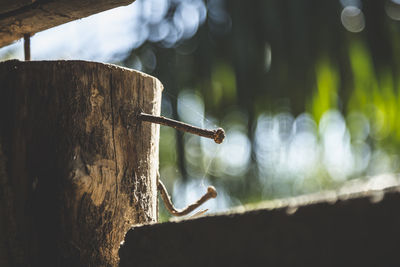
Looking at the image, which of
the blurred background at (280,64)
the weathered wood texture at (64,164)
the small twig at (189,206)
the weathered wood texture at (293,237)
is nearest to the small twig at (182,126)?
the weathered wood texture at (64,164)

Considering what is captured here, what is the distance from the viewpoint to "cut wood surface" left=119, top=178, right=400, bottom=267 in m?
0.52

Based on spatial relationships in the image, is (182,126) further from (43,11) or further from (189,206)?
(43,11)

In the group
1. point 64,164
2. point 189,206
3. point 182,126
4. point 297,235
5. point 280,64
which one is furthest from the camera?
point 280,64

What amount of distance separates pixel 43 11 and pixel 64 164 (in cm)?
43

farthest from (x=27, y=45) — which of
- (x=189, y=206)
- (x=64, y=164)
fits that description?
(x=189, y=206)

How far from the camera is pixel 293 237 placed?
0.59 m

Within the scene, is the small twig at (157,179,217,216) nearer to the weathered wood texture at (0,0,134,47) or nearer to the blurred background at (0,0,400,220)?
the weathered wood texture at (0,0,134,47)

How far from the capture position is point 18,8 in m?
1.07

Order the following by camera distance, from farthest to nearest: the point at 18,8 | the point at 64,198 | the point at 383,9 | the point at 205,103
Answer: the point at 205,103
the point at 383,9
the point at 18,8
the point at 64,198

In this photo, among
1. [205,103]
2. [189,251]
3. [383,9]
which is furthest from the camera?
[205,103]

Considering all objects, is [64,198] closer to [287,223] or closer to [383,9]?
[287,223]

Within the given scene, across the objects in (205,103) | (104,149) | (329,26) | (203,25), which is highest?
(203,25)

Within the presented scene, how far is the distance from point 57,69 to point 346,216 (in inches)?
30.9

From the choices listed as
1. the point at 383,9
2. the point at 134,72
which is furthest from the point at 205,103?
the point at 134,72
